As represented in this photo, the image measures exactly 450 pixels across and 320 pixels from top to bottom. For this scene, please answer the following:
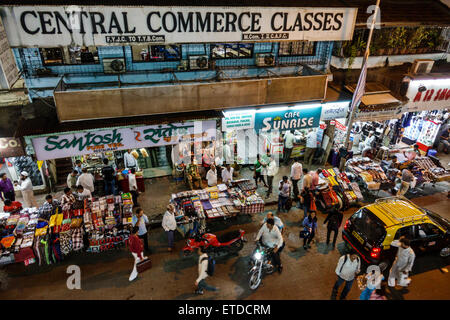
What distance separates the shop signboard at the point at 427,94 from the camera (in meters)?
15.8

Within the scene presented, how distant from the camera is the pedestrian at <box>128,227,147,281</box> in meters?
9.42

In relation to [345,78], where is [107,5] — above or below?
above

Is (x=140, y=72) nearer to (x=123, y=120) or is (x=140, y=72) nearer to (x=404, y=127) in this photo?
(x=123, y=120)

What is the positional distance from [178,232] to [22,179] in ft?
22.9

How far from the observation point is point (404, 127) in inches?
751

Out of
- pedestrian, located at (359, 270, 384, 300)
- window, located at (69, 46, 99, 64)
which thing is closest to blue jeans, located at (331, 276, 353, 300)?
pedestrian, located at (359, 270, 384, 300)

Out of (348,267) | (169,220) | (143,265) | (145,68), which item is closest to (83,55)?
(145,68)

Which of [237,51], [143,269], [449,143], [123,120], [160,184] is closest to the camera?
[143,269]

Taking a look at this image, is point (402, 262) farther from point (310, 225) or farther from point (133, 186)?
point (133, 186)

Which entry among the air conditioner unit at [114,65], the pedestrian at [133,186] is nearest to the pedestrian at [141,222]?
the pedestrian at [133,186]

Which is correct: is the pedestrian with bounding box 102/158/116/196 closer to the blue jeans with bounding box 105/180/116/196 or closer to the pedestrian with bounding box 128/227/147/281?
the blue jeans with bounding box 105/180/116/196

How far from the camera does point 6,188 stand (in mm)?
12609

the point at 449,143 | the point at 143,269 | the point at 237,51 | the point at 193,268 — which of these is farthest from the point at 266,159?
the point at 449,143

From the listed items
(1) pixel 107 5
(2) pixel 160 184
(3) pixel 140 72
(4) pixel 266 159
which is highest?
(1) pixel 107 5
